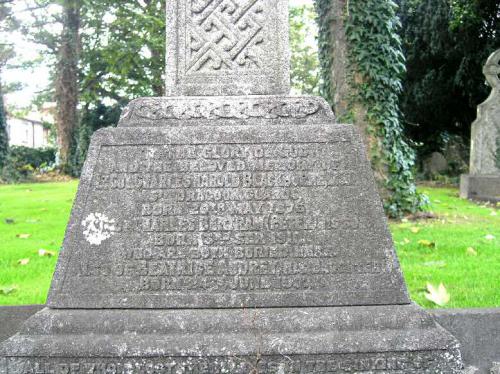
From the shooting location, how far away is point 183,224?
260 centimetres

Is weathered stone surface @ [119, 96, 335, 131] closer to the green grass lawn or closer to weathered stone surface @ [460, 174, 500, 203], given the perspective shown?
the green grass lawn

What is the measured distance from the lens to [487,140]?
37.6 feet

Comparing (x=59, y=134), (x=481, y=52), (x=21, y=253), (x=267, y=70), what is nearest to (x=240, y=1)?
(x=267, y=70)

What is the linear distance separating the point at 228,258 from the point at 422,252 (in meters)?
3.43

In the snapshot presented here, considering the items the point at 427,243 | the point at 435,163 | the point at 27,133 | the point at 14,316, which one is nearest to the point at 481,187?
the point at 427,243

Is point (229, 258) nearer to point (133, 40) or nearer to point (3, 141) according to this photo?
point (133, 40)

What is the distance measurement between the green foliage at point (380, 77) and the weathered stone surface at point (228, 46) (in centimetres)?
468

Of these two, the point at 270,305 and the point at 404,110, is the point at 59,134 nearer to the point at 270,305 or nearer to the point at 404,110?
the point at 404,110

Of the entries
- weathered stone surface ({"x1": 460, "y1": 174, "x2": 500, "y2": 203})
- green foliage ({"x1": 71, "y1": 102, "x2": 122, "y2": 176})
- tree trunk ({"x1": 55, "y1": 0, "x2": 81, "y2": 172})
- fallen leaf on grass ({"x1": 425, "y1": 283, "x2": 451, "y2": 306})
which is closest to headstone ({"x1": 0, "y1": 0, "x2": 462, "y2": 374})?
fallen leaf on grass ({"x1": 425, "y1": 283, "x2": 451, "y2": 306})

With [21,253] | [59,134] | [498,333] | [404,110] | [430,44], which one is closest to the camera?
[498,333]

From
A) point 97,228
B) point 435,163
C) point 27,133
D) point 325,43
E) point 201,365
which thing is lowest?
point 201,365

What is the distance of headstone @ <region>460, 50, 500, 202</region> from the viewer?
37.1ft

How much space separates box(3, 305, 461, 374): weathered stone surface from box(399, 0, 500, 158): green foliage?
12.8 metres

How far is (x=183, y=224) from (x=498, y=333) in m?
1.89
